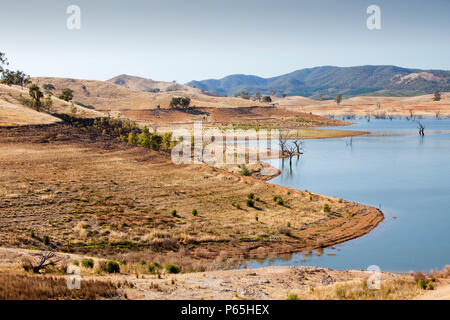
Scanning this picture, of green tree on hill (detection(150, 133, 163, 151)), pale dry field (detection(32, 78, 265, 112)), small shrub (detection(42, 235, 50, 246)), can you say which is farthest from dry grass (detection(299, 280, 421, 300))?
pale dry field (detection(32, 78, 265, 112))

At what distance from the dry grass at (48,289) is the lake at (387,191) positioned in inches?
521

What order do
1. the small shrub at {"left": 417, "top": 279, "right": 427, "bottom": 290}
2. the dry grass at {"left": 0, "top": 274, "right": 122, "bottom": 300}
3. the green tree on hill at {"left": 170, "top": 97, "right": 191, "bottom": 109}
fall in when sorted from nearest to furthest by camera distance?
the dry grass at {"left": 0, "top": 274, "right": 122, "bottom": 300}, the small shrub at {"left": 417, "top": 279, "right": 427, "bottom": 290}, the green tree on hill at {"left": 170, "top": 97, "right": 191, "bottom": 109}

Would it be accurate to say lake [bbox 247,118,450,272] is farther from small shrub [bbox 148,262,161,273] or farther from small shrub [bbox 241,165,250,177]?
small shrub [bbox 148,262,161,273]

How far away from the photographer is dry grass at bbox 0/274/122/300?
45.2 ft

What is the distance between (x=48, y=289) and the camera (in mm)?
14516

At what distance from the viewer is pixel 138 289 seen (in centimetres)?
1653

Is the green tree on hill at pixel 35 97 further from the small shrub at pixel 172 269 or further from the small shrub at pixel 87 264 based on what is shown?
the small shrub at pixel 172 269

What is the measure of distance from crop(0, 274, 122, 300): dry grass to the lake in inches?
521

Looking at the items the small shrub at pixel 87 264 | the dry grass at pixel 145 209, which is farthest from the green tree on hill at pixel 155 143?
the small shrub at pixel 87 264

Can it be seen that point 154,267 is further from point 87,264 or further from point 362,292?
point 362,292

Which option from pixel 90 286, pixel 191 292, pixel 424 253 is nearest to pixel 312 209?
pixel 424 253

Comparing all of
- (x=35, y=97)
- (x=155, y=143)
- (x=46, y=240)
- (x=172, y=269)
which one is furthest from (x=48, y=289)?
(x=35, y=97)

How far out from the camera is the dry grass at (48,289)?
1377cm
